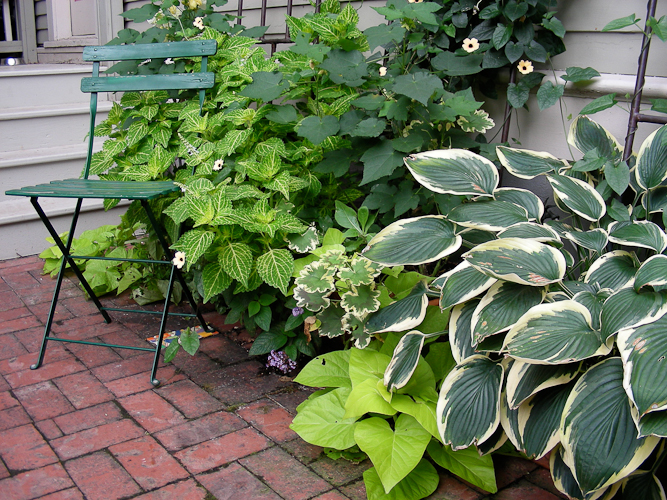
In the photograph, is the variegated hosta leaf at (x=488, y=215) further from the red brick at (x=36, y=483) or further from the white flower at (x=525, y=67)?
the red brick at (x=36, y=483)

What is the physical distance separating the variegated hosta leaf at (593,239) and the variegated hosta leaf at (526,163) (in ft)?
0.91

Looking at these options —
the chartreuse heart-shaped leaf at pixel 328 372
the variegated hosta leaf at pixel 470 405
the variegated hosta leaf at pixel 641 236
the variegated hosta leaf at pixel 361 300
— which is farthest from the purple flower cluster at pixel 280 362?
the variegated hosta leaf at pixel 641 236

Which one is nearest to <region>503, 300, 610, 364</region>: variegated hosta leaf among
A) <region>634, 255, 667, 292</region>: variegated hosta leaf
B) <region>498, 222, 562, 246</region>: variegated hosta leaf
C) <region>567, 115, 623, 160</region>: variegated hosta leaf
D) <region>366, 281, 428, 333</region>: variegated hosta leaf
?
<region>634, 255, 667, 292</region>: variegated hosta leaf

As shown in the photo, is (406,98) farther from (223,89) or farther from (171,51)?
(171,51)

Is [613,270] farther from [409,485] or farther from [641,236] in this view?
[409,485]

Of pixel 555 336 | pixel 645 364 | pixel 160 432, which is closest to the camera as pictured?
pixel 645 364

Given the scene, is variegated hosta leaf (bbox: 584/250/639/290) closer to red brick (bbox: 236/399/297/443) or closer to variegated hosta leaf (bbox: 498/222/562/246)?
variegated hosta leaf (bbox: 498/222/562/246)

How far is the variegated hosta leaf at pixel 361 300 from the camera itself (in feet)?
6.33

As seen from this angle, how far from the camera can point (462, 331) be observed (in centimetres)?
172

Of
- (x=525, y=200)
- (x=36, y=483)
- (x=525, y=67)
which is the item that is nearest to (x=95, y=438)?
(x=36, y=483)

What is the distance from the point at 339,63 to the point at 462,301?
3.73ft

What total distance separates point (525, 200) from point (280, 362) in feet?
3.62

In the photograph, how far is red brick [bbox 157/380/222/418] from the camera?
215 cm

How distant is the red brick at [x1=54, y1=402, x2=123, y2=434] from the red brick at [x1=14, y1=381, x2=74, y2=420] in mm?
47
